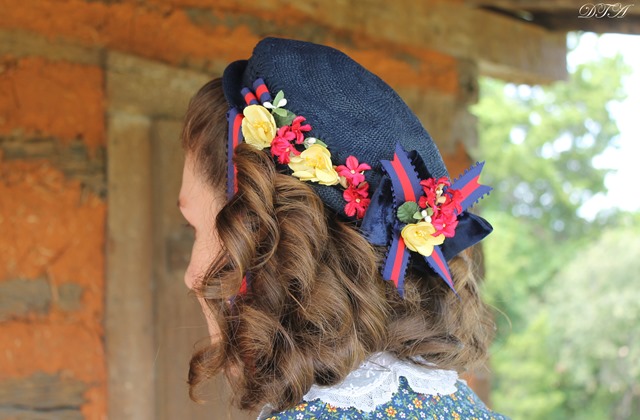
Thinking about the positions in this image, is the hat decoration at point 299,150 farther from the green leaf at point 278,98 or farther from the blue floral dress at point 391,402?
the blue floral dress at point 391,402

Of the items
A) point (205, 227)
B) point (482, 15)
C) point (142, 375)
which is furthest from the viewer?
point (482, 15)

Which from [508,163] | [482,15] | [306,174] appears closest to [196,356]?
[306,174]

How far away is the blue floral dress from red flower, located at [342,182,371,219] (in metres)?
0.27

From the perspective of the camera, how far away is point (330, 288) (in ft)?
4.22

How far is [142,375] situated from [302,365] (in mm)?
946

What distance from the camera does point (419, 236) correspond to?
133 centimetres

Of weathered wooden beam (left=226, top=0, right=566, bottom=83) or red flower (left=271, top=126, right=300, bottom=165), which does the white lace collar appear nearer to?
red flower (left=271, top=126, right=300, bottom=165)

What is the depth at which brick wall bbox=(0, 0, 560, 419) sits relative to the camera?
1.88 metres

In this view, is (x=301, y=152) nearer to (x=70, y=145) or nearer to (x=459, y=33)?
(x=70, y=145)

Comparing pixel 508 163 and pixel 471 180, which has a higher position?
pixel 471 180

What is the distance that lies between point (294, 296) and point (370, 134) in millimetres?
313

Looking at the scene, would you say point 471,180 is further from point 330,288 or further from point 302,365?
point 302,365

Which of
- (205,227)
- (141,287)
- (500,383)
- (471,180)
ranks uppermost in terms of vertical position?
(471,180)

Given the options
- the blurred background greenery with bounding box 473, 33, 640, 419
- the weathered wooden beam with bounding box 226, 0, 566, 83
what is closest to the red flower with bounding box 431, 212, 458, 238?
the weathered wooden beam with bounding box 226, 0, 566, 83
